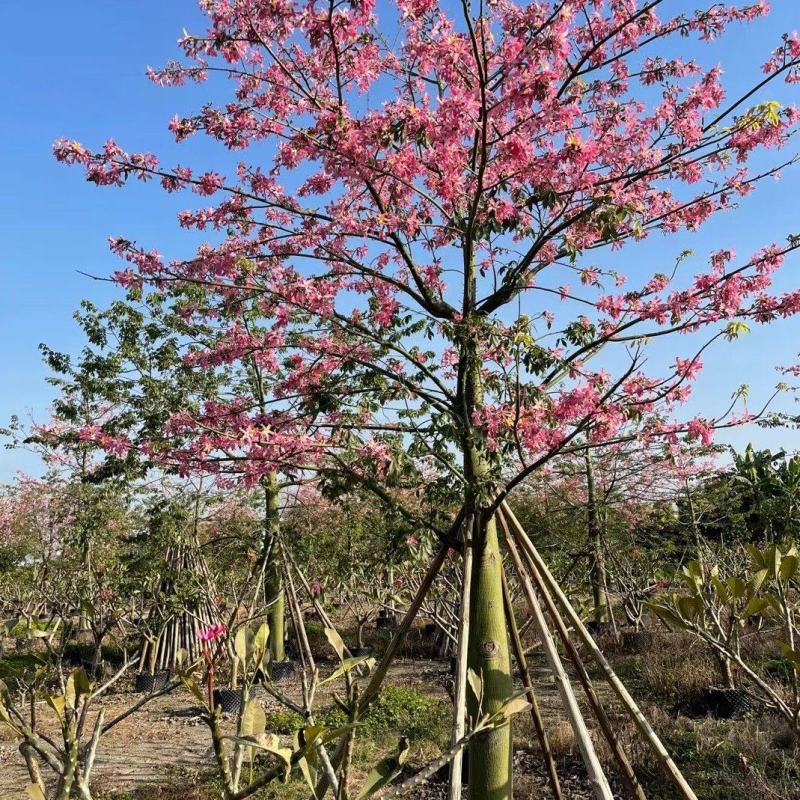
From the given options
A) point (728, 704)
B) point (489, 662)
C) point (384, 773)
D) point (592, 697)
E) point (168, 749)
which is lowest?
point (168, 749)

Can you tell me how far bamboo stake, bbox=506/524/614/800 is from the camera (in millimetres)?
2305

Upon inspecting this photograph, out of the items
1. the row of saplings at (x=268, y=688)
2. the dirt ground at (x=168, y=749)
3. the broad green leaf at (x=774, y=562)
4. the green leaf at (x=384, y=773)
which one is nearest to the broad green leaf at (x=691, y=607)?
the row of saplings at (x=268, y=688)

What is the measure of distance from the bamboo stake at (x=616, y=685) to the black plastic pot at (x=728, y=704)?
14.9 ft

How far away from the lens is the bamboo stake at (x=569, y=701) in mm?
2305

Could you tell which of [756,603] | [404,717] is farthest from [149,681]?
[756,603]

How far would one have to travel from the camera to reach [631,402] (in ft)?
12.1

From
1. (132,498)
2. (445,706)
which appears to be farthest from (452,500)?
(132,498)

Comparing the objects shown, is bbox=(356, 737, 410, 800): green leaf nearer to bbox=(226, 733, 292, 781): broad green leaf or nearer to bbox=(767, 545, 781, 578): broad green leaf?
bbox=(226, 733, 292, 781): broad green leaf

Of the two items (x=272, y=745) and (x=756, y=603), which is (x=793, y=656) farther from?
(x=272, y=745)

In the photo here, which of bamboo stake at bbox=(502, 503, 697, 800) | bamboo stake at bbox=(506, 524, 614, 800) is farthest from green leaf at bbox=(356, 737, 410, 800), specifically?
bamboo stake at bbox=(502, 503, 697, 800)

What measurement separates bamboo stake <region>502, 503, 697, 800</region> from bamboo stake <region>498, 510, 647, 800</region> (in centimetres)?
4

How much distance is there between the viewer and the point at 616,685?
107 inches

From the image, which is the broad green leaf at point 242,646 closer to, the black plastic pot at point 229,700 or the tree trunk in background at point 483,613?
the tree trunk in background at point 483,613

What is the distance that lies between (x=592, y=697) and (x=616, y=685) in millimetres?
203
